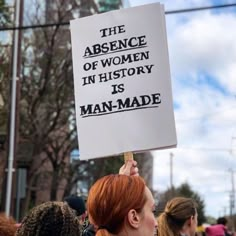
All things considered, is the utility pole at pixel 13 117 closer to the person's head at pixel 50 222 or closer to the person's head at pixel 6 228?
the person's head at pixel 6 228

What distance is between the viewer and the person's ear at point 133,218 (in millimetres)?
2383

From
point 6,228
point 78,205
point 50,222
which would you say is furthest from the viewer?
point 78,205

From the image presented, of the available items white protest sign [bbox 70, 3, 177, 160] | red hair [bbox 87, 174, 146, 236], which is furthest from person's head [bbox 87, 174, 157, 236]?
white protest sign [bbox 70, 3, 177, 160]

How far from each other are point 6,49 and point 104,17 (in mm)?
15639

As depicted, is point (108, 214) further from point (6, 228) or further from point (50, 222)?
point (6, 228)

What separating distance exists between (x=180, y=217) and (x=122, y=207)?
198 centimetres

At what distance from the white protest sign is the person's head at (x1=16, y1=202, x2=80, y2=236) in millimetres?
1151

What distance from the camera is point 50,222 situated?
2336mm

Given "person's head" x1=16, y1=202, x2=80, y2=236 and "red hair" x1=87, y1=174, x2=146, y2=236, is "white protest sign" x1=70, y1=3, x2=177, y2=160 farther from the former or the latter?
"person's head" x1=16, y1=202, x2=80, y2=236

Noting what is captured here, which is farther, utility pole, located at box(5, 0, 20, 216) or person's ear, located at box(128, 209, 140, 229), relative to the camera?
utility pole, located at box(5, 0, 20, 216)

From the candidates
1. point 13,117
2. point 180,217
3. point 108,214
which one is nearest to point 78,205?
point 180,217

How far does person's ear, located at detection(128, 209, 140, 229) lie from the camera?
2383 mm

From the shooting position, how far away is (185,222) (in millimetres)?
4297

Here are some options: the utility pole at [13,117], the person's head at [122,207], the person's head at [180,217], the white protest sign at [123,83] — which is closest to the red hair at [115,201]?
the person's head at [122,207]
